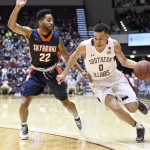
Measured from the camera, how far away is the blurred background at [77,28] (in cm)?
1906

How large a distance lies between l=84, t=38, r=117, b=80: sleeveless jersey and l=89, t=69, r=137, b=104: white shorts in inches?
3.7

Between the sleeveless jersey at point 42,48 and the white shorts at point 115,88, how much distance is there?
2.50ft

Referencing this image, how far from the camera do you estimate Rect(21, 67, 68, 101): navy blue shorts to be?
229 inches

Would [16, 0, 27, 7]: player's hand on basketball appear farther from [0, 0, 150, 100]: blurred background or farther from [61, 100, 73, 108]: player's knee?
[0, 0, 150, 100]: blurred background

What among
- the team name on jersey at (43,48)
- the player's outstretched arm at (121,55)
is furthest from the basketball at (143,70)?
the team name on jersey at (43,48)

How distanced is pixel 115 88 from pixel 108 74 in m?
0.24

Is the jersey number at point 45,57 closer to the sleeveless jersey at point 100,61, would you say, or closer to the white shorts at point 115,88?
the sleeveless jersey at point 100,61

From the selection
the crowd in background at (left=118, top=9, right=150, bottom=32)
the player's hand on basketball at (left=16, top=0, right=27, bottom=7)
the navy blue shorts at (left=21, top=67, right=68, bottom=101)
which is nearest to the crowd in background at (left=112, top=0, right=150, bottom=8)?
the crowd in background at (left=118, top=9, right=150, bottom=32)

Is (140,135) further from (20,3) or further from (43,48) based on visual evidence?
(20,3)

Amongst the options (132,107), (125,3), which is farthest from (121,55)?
(125,3)

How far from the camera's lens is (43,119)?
834cm

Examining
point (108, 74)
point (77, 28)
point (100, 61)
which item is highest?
point (100, 61)

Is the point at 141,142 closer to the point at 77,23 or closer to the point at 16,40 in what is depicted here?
the point at 16,40

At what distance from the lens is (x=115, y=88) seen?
5637 mm
